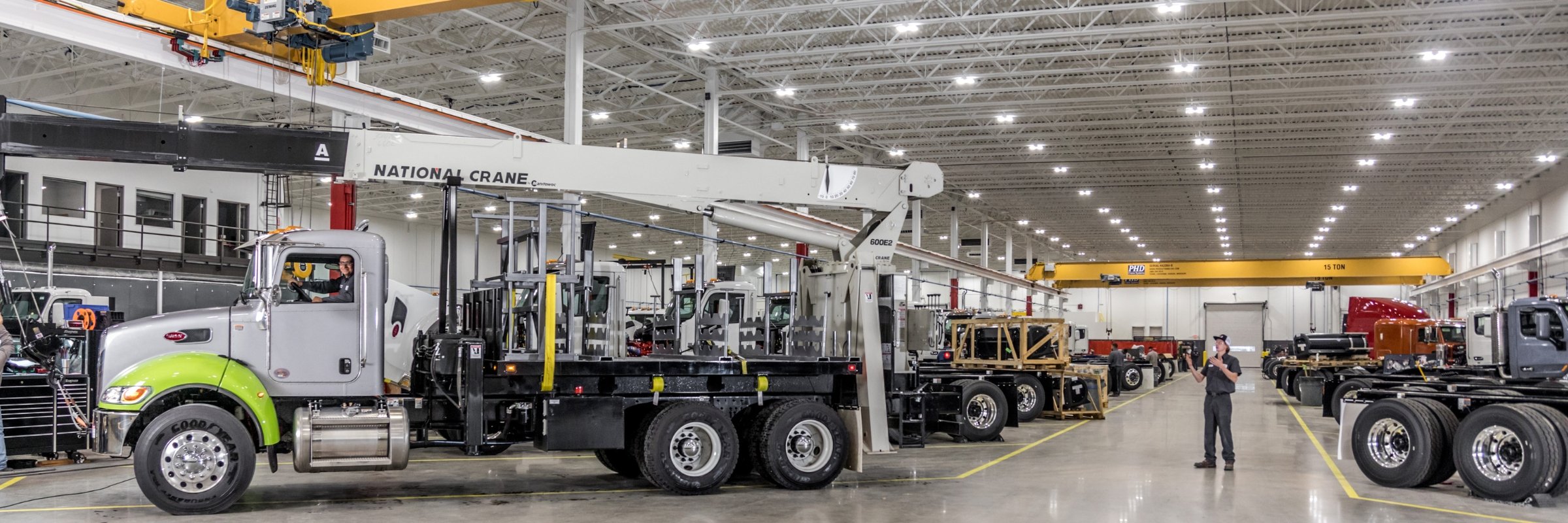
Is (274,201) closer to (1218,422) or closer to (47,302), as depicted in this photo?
(47,302)

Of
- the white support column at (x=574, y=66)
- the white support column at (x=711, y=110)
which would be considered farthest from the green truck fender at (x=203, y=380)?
the white support column at (x=711, y=110)

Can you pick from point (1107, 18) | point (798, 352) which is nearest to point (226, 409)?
point (798, 352)

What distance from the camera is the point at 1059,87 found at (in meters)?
24.6

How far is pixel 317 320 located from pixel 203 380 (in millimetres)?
1034

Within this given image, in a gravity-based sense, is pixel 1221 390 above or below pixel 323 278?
below

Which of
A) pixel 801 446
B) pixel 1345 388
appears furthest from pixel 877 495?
pixel 1345 388

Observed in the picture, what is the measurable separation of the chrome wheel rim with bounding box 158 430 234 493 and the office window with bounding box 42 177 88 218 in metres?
17.9

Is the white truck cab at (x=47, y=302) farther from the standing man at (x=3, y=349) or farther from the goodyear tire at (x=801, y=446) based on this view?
the goodyear tire at (x=801, y=446)

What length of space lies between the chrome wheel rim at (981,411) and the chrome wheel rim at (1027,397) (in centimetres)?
379

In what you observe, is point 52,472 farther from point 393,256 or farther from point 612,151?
point 393,256

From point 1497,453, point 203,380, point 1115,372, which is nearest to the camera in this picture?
point 203,380

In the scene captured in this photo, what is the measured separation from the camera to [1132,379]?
36.7 metres

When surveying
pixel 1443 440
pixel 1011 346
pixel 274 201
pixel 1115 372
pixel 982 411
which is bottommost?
pixel 1115 372

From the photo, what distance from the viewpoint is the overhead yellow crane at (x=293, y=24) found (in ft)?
42.0
